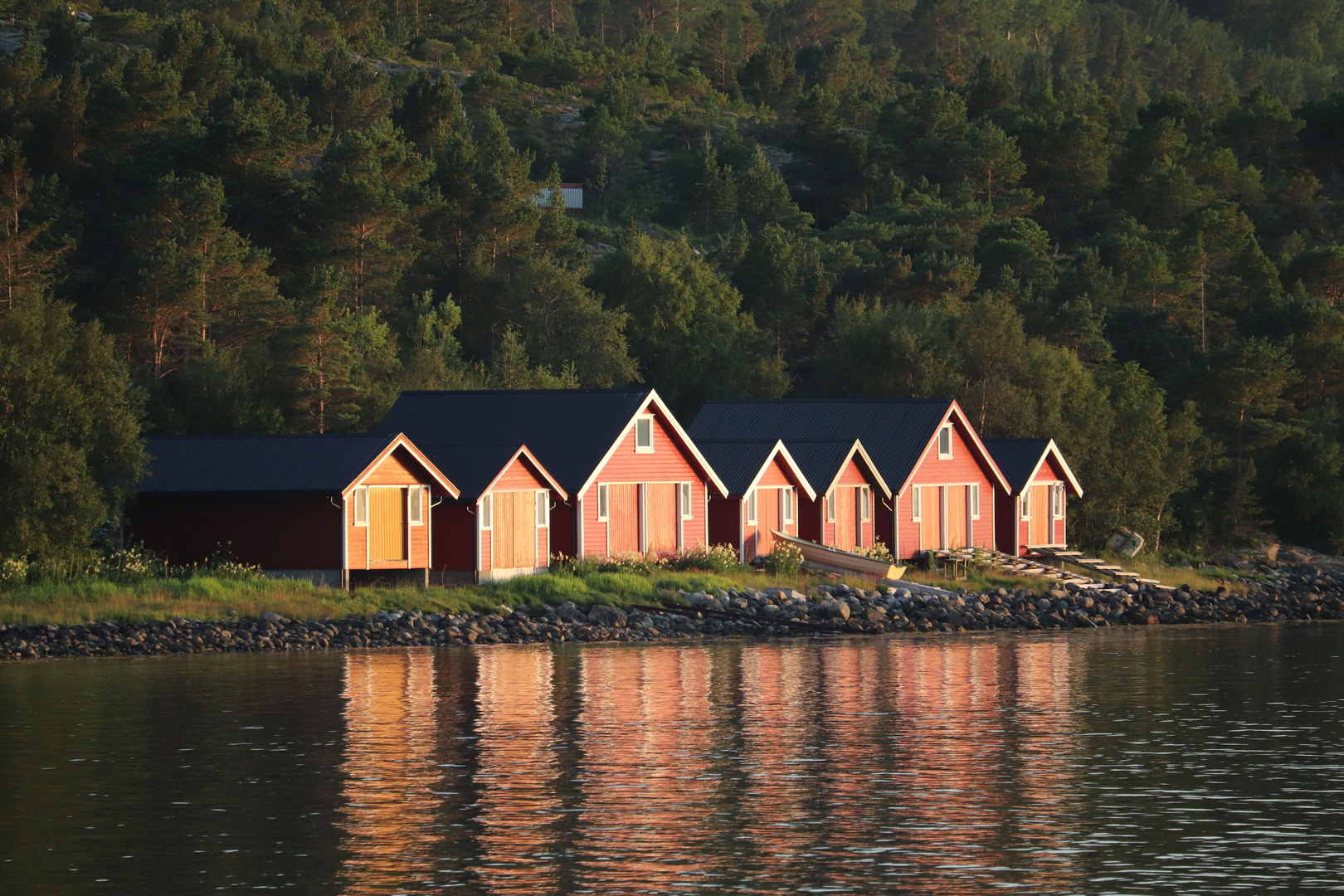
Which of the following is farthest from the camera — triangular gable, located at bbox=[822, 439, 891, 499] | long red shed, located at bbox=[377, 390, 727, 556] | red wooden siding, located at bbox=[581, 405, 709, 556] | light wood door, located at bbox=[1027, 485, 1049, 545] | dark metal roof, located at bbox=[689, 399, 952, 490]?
light wood door, located at bbox=[1027, 485, 1049, 545]

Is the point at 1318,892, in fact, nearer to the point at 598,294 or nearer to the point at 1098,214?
the point at 598,294

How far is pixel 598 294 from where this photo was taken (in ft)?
261

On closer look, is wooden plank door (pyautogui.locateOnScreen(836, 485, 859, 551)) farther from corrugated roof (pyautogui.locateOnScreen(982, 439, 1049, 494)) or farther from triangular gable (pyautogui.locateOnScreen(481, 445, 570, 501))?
triangular gable (pyautogui.locateOnScreen(481, 445, 570, 501))

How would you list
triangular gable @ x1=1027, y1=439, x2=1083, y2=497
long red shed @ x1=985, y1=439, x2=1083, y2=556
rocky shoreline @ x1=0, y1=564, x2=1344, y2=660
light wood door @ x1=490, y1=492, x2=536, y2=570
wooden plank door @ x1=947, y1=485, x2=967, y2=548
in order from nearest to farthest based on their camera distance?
rocky shoreline @ x1=0, y1=564, x2=1344, y2=660 → light wood door @ x1=490, y1=492, x2=536, y2=570 → wooden plank door @ x1=947, y1=485, x2=967, y2=548 → long red shed @ x1=985, y1=439, x2=1083, y2=556 → triangular gable @ x1=1027, y1=439, x2=1083, y2=497

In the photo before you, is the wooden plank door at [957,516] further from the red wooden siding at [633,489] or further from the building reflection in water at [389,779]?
the building reflection in water at [389,779]

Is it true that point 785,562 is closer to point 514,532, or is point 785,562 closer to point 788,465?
point 788,465

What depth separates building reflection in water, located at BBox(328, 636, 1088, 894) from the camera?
17.2 m

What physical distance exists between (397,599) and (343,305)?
3004cm

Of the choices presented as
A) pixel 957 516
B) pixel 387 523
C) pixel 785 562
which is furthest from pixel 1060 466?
pixel 387 523

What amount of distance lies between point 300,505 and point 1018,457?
25.8m

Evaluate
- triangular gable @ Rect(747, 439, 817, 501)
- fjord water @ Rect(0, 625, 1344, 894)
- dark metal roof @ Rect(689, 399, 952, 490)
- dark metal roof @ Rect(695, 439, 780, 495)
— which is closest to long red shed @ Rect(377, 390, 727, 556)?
dark metal roof @ Rect(695, 439, 780, 495)

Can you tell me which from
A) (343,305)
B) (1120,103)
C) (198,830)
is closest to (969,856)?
(198,830)

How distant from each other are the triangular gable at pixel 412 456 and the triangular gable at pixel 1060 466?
21819 mm

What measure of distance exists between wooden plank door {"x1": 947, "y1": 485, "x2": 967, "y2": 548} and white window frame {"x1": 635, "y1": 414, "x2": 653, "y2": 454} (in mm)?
12117
